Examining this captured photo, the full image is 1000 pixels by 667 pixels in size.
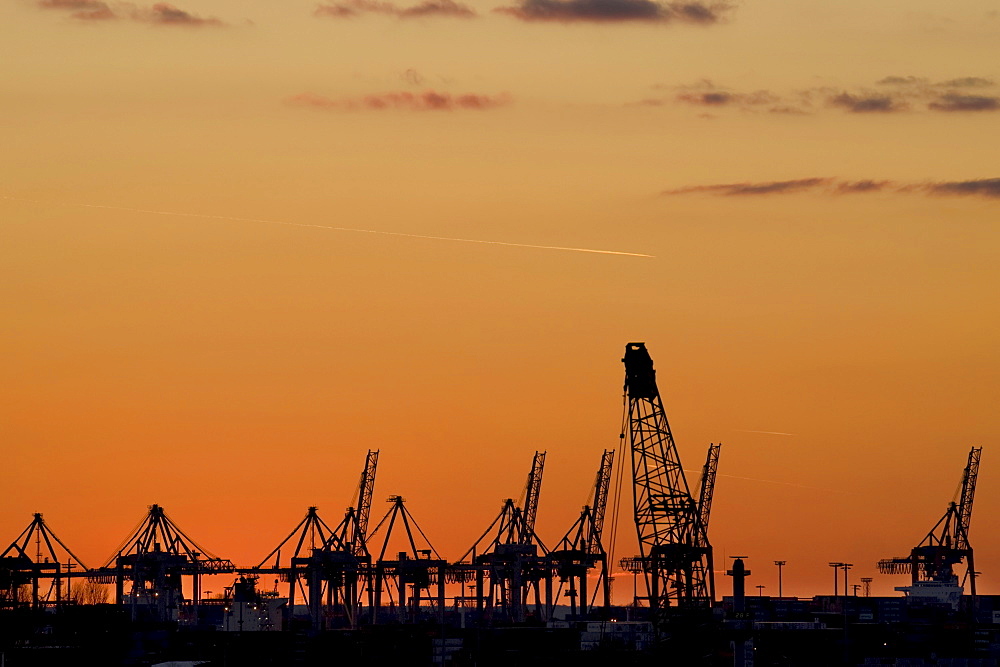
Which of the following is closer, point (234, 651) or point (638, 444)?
point (638, 444)

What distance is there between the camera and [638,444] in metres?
182

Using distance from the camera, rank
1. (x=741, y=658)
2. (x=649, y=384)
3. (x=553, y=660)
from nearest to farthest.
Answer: (x=741, y=658)
(x=649, y=384)
(x=553, y=660)

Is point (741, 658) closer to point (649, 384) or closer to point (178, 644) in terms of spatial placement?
point (649, 384)

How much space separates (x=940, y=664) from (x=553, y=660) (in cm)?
3295

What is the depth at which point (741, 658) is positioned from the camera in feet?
541

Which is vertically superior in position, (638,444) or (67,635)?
(638,444)

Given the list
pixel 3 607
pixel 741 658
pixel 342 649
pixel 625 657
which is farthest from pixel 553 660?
pixel 3 607

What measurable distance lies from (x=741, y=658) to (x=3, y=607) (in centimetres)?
6946

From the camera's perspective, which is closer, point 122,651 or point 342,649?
point 122,651

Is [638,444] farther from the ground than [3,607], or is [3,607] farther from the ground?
[638,444]

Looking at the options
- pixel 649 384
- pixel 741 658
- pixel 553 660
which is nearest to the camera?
pixel 741 658

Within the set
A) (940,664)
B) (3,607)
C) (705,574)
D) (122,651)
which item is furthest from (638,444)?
(3,607)

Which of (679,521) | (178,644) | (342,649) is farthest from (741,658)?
(178,644)

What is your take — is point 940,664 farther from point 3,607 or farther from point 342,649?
point 3,607
